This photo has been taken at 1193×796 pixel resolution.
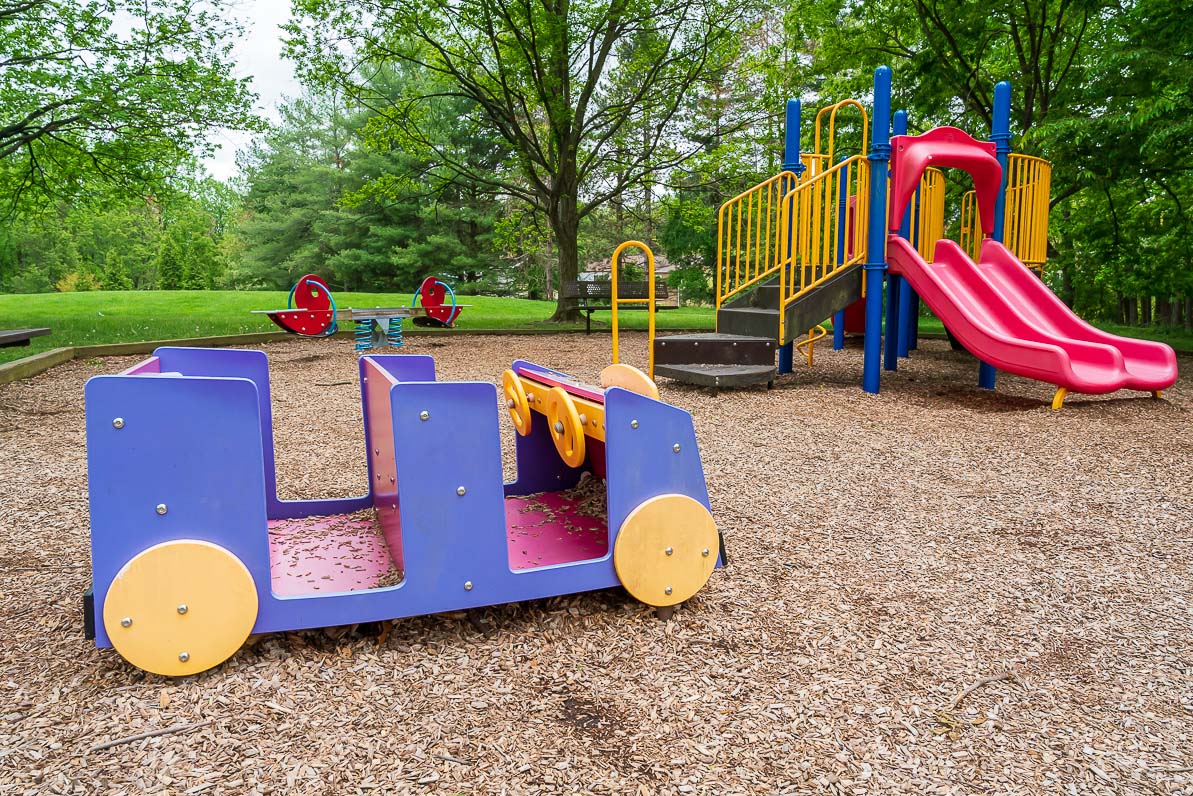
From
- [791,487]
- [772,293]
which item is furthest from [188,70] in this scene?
[791,487]

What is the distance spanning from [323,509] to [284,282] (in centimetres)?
3300

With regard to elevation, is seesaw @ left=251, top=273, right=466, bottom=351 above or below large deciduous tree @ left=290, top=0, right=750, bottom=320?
below

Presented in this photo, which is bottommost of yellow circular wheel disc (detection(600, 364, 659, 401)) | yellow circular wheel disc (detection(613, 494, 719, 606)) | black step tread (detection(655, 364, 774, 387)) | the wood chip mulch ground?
the wood chip mulch ground

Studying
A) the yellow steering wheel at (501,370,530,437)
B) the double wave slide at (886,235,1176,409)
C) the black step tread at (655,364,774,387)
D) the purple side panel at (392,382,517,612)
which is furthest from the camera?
the black step tread at (655,364,774,387)

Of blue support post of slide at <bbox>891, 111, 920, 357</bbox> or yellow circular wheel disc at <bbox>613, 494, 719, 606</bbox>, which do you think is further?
blue support post of slide at <bbox>891, 111, 920, 357</bbox>

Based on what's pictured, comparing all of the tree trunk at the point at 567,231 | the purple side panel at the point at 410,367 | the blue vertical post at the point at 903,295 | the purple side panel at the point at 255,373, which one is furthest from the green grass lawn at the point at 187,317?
the purple side panel at the point at 410,367

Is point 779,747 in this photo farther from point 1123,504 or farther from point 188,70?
point 188,70

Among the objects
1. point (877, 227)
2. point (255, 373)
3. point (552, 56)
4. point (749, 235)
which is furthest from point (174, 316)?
point (255, 373)

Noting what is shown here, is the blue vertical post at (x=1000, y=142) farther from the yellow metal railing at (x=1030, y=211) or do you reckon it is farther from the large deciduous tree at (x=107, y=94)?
the large deciduous tree at (x=107, y=94)

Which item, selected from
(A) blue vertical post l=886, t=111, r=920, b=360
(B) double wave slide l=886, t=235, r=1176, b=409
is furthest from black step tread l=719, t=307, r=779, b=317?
(A) blue vertical post l=886, t=111, r=920, b=360

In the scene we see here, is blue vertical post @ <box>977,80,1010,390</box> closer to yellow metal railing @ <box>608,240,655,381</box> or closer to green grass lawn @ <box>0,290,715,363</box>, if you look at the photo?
yellow metal railing @ <box>608,240,655,381</box>

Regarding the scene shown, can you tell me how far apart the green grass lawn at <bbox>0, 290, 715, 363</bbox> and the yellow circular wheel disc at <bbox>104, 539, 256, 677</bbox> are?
907cm

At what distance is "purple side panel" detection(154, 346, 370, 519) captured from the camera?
3.08 meters

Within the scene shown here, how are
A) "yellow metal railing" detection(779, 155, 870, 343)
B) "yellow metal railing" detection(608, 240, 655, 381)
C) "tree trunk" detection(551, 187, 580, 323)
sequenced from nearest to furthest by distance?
"yellow metal railing" detection(608, 240, 655, 381) → "yellow metal railing" detection(779, 155, 870, 343) → "tree trunk" detection(551, 187, 580, 323)
